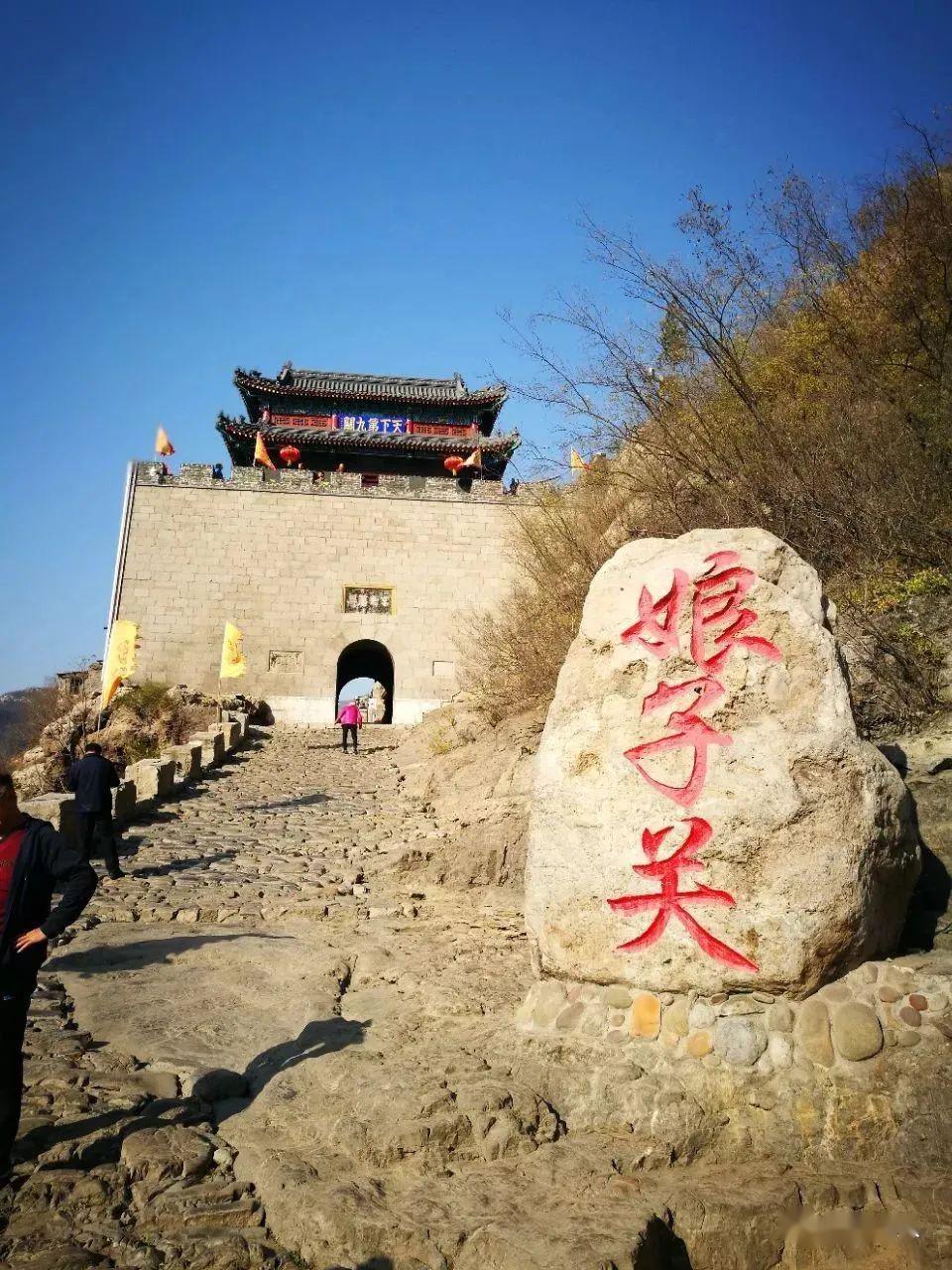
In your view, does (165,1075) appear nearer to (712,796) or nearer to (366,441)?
(712,796)

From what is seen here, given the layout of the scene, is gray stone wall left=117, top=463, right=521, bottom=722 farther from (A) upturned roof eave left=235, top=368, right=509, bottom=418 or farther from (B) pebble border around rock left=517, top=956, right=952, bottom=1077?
(B) pebble border around rock left=517, top=956, right=952, bottom=1077

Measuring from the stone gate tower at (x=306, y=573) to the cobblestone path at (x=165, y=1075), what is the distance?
11.9 meters

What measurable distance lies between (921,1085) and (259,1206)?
7.18 feet

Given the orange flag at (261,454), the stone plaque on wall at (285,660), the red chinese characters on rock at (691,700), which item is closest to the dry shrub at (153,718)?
the stone plaque on wall at (285,660)

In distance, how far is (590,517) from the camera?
32.7ft

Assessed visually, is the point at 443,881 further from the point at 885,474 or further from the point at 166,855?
the point at 885,474

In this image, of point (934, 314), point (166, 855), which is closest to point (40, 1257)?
point (166, 855)

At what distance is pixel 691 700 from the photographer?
3.44 meters

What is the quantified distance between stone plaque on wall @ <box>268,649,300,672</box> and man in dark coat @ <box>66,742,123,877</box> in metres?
13.4

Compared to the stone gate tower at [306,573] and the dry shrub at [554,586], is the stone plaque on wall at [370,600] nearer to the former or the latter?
the stone gate tower at [306,573]

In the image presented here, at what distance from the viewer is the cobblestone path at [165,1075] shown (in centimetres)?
243

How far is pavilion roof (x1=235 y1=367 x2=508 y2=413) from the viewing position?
80.5 ft

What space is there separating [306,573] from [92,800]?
14.5m

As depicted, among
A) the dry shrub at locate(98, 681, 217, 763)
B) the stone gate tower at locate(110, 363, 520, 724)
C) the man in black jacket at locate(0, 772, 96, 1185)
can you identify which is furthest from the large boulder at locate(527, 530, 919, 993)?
the stone gate tower at locate(110, 363, 520, 724)
